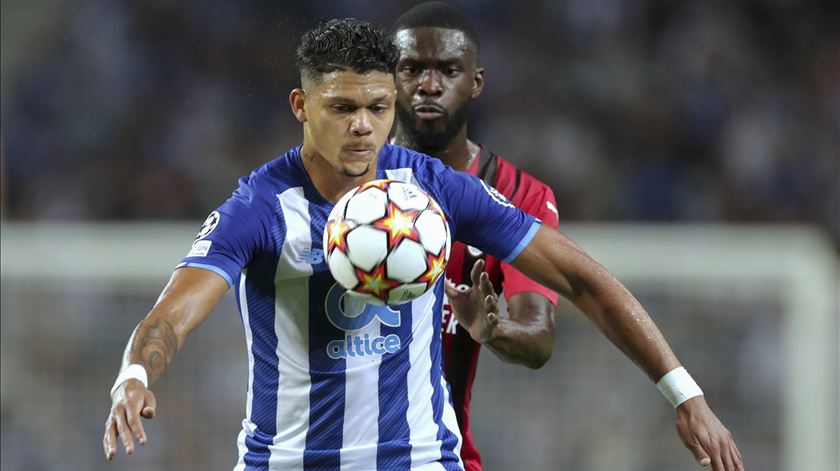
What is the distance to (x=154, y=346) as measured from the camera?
11.2ft

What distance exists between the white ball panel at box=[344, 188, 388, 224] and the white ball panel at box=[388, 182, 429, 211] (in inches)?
1.2

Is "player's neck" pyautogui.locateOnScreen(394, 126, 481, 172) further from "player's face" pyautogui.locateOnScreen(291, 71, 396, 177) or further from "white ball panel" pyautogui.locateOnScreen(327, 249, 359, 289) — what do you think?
"white ball panel" pyautogui.locateOnScreen(327, 249, 359, 289)

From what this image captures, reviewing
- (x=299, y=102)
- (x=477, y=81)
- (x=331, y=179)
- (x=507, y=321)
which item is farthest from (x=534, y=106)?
(x=331, y=179)

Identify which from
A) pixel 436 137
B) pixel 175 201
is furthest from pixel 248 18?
pixel 436 137

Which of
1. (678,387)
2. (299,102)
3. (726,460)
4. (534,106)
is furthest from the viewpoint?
(534,106)

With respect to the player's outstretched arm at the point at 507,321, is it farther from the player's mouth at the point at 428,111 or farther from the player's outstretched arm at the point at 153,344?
the player's outstretched arm at the point at 153,344

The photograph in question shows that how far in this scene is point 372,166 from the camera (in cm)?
398

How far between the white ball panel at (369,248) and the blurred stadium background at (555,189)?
3797 millimetres

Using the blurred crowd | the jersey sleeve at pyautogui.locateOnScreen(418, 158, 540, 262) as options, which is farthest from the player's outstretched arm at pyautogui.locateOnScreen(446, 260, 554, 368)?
the blurred crowd

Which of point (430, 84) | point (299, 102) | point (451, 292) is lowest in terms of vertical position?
point (451, 292)

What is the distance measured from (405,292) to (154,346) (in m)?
0.70

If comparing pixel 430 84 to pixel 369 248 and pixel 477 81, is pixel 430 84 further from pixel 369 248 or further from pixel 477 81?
pixel 369 248

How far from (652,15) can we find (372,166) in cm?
765

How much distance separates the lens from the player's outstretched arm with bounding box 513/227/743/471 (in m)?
Result: 3.78
